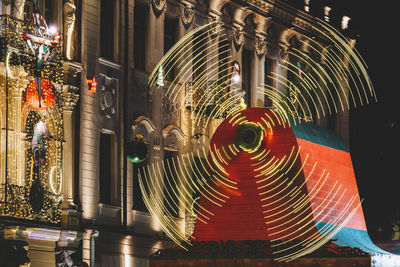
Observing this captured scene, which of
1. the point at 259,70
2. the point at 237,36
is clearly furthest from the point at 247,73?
the point at 237,36

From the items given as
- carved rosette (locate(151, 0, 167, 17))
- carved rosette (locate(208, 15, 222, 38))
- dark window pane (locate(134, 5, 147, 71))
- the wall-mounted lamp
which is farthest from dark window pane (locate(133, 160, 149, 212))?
carved rosette (locate(208, 15, 222, 38))

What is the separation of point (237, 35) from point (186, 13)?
3.39 metres

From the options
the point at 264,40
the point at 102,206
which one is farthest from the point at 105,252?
the point at 264,40

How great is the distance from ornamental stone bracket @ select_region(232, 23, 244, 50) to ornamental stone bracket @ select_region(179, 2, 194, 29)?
2.86 metres

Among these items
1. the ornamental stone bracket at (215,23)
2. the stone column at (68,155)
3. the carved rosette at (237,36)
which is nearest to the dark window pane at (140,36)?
the ornamental stone bracket at (215,23)

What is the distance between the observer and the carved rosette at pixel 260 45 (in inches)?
1602

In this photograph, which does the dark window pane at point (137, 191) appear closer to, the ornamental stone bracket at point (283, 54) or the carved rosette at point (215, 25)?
the carved rosette at point (215, 25)

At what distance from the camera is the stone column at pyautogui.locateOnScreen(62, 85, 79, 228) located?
95.8ft

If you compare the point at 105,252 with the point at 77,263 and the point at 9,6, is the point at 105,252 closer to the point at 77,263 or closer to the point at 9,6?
the point at 77,263

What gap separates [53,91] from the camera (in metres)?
28.4

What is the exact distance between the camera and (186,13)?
36188mm

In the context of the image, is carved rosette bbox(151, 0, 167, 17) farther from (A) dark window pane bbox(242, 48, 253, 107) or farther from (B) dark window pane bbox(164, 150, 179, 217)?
(A) dark window pane bbox(242, 48, 253, 107)

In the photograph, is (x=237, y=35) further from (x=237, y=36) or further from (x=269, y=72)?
(x=269, y=72)

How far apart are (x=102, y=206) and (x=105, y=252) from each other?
1286 mm
